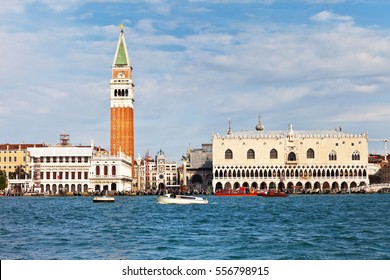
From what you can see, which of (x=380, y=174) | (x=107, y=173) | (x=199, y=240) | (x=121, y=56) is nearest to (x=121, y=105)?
(x=121, y=56)

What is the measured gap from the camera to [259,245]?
19719mm

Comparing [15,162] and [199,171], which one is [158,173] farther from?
[15,162]

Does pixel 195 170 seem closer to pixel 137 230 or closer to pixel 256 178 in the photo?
pixel 256 178

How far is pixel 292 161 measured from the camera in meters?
94.1

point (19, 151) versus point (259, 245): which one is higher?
point (19, 151)

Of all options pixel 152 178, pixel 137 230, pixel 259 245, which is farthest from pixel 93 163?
pixel 259 245

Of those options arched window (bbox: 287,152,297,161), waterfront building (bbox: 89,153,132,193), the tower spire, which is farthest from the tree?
arched window (bbox: 287,152,297,161)

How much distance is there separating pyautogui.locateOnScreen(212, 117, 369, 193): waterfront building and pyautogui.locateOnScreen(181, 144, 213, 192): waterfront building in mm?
8868

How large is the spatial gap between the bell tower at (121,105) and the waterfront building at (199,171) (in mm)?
12222

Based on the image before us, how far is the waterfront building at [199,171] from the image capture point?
104938 millimetres

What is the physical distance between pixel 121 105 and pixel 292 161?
22.9 metres

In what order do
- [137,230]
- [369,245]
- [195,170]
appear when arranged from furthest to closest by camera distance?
[195,170] → [137,230] → [369,245]
